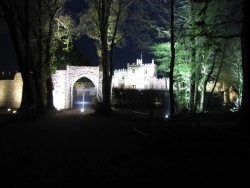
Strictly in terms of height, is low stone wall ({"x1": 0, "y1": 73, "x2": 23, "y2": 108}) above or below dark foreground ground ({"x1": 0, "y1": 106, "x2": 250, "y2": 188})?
above

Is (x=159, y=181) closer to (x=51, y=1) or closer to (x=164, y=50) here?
(x=164, y=50)

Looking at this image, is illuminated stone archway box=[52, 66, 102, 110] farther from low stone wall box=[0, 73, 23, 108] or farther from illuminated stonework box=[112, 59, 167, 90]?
illuminated stonework box=[112, 59, 167, 90]

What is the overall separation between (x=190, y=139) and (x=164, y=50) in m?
17.6

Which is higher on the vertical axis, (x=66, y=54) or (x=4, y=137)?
(x=66, y=54)

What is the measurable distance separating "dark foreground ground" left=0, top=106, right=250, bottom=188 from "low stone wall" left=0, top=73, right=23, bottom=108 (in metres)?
27.8

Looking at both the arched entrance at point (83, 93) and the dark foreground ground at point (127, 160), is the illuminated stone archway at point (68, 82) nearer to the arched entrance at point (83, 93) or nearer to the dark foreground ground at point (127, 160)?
the arched entrance at point (83, 93)

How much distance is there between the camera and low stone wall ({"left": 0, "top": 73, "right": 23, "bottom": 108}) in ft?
137

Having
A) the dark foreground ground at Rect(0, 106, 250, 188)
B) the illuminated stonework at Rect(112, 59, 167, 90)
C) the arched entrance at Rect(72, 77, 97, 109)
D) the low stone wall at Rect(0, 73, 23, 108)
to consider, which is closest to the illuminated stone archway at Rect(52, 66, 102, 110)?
the arched entrance at Rect(72, 77, 97, 109)

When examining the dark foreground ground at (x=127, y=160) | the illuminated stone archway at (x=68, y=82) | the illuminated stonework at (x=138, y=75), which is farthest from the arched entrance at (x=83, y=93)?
the dark foreground ground at (x=127, y=160)

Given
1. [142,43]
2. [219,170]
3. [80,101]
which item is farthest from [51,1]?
A: [219,170]

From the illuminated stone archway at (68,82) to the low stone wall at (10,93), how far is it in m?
5.59

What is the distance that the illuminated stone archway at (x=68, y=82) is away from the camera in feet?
126

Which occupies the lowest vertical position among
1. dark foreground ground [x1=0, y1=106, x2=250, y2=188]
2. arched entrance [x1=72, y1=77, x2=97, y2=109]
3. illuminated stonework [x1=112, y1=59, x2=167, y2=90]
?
dark foreground ground [x1=0, y1=106, x2=250, y2=188]

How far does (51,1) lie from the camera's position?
106 ft
